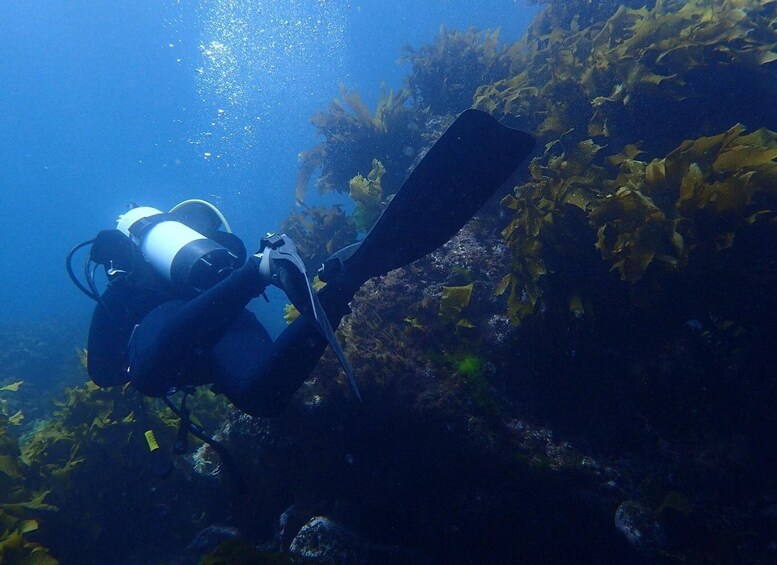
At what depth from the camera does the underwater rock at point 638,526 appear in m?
Answer: 3.01

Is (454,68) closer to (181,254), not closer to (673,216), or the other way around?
(673,216)

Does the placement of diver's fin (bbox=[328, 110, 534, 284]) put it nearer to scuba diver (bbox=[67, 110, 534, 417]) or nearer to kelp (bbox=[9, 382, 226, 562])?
scuba diver (bbox=[67, 110, 534, 417])

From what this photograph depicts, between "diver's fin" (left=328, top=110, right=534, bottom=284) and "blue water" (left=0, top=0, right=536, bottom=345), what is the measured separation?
19840 millimetres

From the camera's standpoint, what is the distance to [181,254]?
156 inches

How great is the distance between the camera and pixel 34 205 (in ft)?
390

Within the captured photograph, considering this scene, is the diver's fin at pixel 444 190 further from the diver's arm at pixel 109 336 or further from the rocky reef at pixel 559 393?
the diver's arm at pixel 109 336

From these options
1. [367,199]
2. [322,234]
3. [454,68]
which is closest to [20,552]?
[367,199]

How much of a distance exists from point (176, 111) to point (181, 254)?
320 ft

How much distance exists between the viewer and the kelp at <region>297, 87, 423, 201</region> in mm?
9469

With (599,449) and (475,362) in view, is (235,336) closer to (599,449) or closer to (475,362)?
(475,362)

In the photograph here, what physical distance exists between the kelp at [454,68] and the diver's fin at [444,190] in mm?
6688

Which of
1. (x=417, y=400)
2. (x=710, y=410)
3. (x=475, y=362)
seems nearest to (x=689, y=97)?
(x=710, y=410)

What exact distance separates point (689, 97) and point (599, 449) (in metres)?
4.51

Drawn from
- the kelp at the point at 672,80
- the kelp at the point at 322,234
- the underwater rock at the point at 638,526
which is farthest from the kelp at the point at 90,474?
the kelp at the point at 672,80
